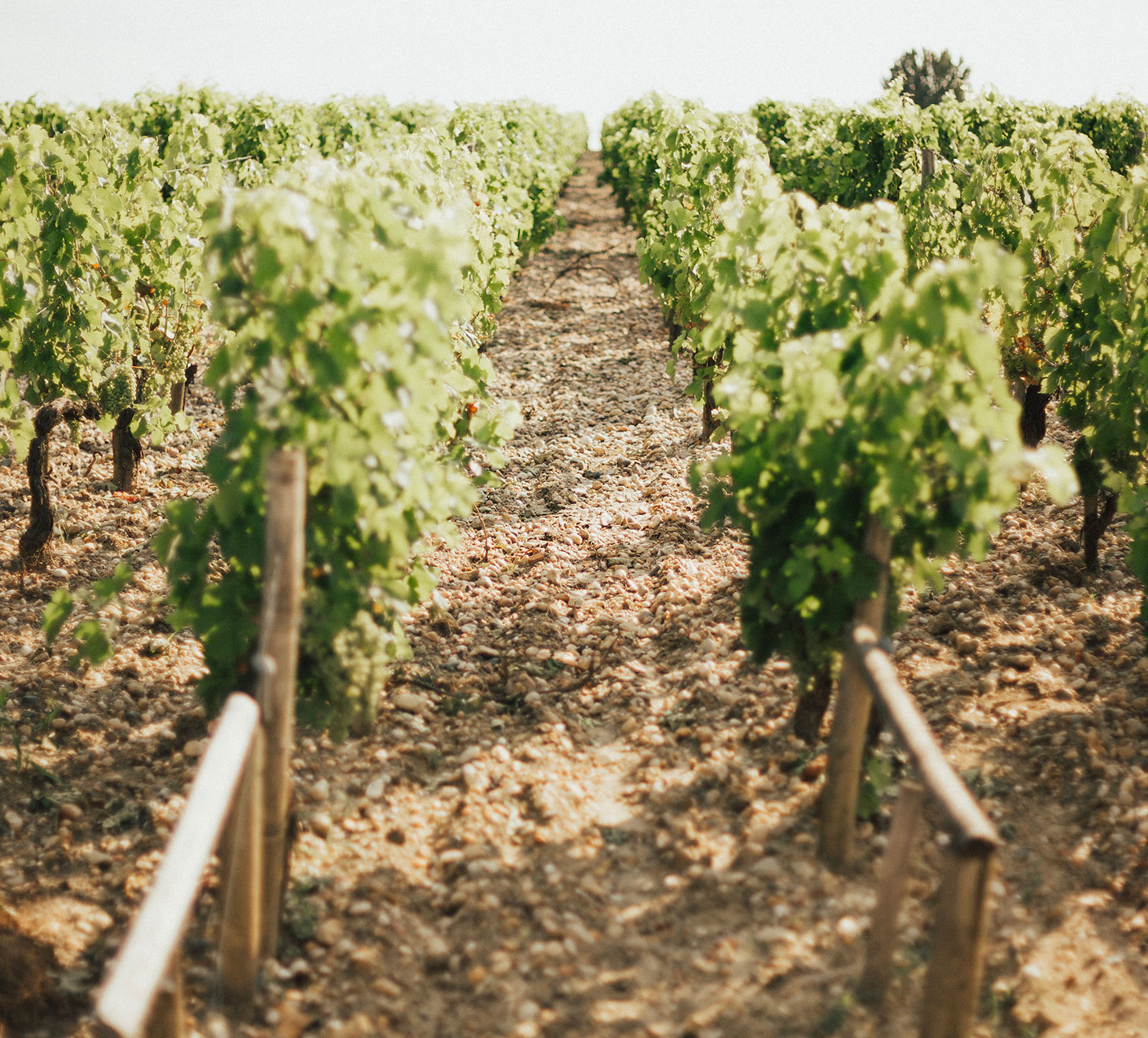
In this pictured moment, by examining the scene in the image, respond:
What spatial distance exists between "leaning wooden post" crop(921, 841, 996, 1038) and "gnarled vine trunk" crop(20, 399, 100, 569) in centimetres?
471

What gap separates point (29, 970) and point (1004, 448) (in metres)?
3.14

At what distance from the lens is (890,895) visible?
2.54 metres

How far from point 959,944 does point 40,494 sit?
482cm

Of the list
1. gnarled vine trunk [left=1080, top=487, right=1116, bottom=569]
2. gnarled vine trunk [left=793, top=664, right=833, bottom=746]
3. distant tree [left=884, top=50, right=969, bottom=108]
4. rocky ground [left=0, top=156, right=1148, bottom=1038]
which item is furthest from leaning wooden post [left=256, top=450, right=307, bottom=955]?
distant tree [left=884, top=50, right=969, bottom=108]

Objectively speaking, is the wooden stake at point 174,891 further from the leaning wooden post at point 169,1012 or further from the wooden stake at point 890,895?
the wooden stake at point 890,895

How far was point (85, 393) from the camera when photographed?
5.52 metres

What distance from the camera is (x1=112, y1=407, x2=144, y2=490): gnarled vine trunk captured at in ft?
19.6

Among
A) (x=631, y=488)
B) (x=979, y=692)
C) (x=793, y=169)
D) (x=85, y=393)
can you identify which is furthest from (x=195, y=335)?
(x=793, y=169)

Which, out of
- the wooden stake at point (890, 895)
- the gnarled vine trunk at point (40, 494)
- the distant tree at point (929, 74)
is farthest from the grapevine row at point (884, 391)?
the distant tree at point (929, 74)

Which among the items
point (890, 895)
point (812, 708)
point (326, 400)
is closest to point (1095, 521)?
point (812, 708)

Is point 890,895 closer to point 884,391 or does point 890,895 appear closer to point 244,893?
point 884,391

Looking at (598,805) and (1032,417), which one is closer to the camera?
(598,805)

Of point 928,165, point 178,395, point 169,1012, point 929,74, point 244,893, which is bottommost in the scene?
point 169,1012

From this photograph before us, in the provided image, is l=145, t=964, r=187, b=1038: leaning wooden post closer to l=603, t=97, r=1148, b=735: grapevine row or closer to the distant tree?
l=603, t=97, r=1148, b=735: grapevine row
